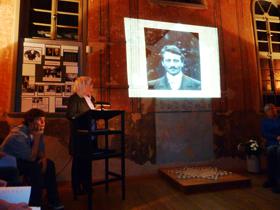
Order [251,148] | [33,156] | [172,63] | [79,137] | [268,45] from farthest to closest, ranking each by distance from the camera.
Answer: [268,45] < [172,63] < [251,148] < [79,137] < [33,156]

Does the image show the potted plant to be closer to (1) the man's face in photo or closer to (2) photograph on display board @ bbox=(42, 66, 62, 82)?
(1) the man's face in photo

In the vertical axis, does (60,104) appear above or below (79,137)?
above

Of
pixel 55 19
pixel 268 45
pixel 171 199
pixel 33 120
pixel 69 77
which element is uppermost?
pixel 55 19

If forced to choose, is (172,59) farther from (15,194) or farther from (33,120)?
(15,194)

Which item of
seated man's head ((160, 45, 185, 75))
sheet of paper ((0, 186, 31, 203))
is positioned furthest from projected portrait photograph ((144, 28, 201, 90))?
sheet of paper ((0, 186, 31, 203))

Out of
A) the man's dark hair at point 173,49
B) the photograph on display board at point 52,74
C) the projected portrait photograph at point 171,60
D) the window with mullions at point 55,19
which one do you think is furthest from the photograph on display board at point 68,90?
the man's dark hair at point 173,49

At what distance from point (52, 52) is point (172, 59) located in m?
1.95

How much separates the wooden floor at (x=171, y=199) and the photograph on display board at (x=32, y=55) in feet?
6.12

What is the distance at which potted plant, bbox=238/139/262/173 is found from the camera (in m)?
3.71

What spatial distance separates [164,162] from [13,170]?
2.36m

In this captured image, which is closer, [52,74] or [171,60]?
[52,74]

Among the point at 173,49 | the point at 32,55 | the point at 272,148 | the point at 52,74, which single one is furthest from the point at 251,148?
the point at 32,55

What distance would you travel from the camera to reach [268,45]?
456cm

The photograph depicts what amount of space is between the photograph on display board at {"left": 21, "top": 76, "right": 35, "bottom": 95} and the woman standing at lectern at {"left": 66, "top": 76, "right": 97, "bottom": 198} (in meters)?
1.03
